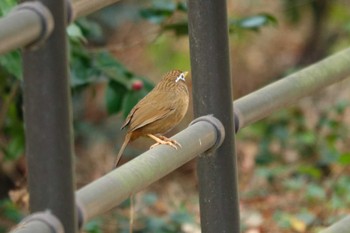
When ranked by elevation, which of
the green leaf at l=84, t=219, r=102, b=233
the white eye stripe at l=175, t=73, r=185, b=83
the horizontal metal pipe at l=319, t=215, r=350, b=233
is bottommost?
the green leaf at l=84, t=219, r=102, b=233

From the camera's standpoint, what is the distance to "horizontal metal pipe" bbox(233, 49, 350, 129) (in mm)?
2170

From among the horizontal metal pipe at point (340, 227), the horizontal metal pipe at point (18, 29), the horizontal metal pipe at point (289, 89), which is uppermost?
the horizontal metal pipe at point (18, 29)

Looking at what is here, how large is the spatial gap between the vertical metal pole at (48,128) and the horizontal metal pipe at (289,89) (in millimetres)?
647

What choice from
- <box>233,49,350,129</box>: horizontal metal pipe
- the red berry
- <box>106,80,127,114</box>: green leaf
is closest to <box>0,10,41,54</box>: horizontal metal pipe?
<box>233,49,350,129</box>: horizontal metal pipe

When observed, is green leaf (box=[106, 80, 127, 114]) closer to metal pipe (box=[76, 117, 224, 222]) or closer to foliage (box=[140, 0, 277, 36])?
foliage (box=[140, 0, 277, 36])

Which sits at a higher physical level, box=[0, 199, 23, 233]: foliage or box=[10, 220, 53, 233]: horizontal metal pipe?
box=[10, 220, 53, 233]: horizontal metal pipe

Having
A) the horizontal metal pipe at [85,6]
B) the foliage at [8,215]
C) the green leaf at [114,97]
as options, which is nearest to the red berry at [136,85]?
the green leaf at [114,97]

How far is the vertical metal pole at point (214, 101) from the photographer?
6.61 feet

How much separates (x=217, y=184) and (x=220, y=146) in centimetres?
7

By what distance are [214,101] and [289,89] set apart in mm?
261

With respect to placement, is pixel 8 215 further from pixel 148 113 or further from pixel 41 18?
pixel 41 18

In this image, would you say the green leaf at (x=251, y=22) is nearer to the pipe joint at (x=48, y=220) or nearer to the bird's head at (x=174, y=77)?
the bird's head at (x=174, y=77)

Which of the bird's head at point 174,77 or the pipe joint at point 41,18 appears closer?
the pipe joint at point 41,18

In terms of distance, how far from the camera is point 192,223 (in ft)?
16.3
